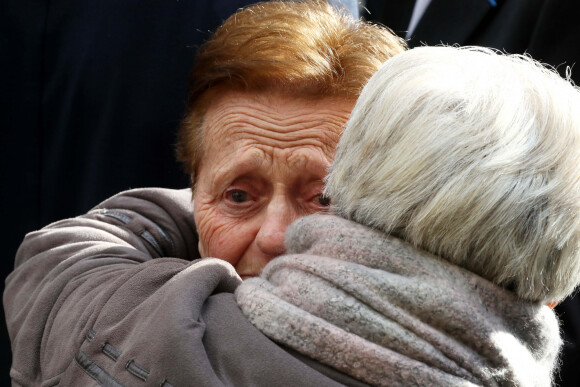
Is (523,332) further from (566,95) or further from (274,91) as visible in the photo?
(274,91)

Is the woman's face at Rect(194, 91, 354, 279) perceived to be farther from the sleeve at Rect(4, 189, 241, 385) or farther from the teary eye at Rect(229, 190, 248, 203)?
the sleeve at Rect(4, 189, 241, 385)

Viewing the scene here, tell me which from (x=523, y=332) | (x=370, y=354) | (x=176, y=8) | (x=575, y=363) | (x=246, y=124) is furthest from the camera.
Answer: (x=176, y=8)

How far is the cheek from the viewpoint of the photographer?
230cm

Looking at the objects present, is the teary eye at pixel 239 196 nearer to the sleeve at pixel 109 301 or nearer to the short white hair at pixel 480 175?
the sleeve at pixel 109 301

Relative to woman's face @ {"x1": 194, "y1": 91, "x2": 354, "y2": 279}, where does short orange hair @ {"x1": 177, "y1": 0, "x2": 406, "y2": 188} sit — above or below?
above

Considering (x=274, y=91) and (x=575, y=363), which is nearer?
(x=274, y=91)

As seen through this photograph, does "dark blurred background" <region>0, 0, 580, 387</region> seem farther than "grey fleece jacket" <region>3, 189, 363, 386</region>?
Yes

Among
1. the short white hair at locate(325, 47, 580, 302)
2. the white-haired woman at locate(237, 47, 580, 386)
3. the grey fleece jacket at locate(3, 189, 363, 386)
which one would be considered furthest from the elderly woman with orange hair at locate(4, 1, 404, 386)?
the short white hair at locate(325, 47, 580, 302)

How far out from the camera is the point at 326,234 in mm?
1604

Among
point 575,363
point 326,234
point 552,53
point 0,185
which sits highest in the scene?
point 552,53

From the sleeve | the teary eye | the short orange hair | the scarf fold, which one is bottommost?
the sleeve

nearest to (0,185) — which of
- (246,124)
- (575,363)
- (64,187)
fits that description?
(64,187)

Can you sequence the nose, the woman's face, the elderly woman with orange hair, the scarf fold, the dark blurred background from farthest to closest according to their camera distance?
the dark blurred background < the woman's face < the nose < the elderly woman with orange hair < the scarf fold

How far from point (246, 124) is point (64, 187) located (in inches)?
51.2
